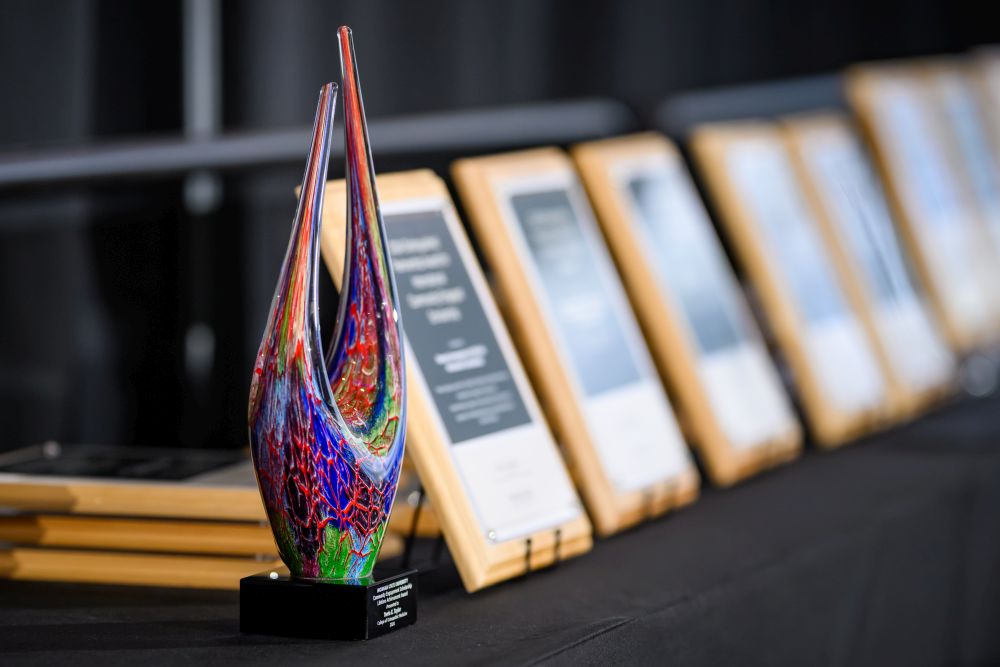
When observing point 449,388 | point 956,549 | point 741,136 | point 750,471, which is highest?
point 741,136

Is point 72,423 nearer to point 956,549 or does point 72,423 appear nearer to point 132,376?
point 132,376

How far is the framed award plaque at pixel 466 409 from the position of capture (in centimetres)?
140

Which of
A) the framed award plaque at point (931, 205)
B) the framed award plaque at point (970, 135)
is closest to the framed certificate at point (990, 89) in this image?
the framed award plaque at point (970, 135)

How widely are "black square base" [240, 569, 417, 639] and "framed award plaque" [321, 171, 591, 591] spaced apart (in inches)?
7.6

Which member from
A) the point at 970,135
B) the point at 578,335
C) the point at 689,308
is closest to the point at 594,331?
the point at 578,335

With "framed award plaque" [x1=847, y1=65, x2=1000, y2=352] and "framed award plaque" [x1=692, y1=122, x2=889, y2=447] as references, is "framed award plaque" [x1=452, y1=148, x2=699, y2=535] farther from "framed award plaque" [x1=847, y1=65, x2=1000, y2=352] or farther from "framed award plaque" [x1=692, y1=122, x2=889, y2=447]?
"framed award plaque" [x1=847, y1=65, x2=1000, y2=352]

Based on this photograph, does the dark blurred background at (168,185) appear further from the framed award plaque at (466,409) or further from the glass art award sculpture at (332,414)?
the glass art award sculpture at (332,414)

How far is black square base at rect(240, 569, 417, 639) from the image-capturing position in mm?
1206

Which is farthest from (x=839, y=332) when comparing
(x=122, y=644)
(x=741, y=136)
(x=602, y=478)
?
(x=122, y=644)

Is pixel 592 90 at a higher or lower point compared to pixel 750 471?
higher

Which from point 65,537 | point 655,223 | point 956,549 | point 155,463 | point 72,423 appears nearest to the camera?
point 65,537

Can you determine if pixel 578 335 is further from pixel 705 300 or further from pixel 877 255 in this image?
pixel 877 255

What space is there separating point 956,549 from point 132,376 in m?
1.26

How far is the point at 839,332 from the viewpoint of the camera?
2.41 metres
